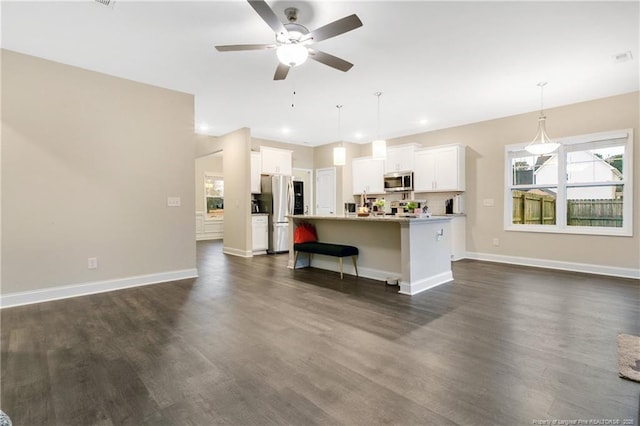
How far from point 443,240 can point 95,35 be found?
471cm

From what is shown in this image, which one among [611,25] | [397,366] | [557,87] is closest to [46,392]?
[397,366]

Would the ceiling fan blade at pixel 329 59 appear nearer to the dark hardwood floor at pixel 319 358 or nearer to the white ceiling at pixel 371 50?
the white ceiling at pixel 371 50

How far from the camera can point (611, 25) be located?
116 inches

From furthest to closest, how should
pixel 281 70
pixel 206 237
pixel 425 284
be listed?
pixel 206 237 → pixel 425 284 → pixel 281 70

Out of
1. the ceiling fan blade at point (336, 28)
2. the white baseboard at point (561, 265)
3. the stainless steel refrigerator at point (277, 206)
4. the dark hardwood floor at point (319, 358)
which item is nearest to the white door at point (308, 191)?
the stainless steel refrigerator at point (277, 206)

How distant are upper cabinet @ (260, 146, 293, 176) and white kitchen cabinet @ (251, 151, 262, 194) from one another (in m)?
0.11

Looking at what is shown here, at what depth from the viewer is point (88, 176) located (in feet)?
12.7

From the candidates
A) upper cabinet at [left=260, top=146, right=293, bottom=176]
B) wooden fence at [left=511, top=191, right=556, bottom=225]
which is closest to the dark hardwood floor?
wooden fence at [left=511, top=191, right=556, bottom=225]

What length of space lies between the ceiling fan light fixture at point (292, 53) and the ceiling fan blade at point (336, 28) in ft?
0.28

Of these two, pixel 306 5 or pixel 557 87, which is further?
pixel 557 87

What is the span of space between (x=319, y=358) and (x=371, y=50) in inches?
124

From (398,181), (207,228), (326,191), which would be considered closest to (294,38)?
(398,181)

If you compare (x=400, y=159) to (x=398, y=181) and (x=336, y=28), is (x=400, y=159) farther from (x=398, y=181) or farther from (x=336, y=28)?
(x=336, y=28)

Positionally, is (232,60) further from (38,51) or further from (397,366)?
(397,366)
